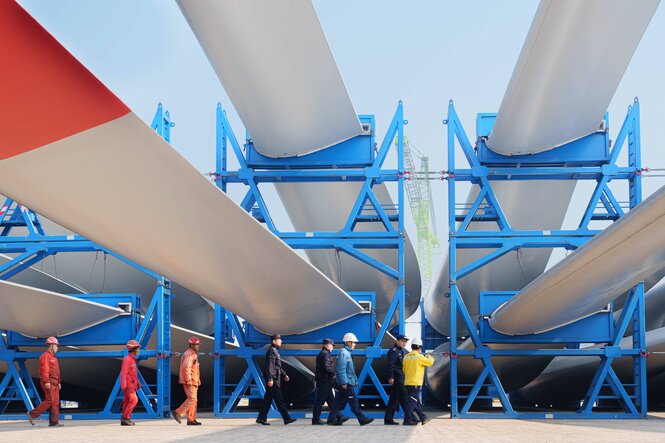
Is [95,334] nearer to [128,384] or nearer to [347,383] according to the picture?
[128,384]

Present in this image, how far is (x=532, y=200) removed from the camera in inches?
642

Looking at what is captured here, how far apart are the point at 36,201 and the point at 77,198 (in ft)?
0.99

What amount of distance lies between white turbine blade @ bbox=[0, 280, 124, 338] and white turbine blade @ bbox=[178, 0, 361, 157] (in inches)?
145

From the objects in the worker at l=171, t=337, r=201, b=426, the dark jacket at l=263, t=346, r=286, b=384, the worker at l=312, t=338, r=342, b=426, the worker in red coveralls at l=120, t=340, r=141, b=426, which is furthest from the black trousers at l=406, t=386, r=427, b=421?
the worker in red coveralls at l=120, t=340, r=141, b=426

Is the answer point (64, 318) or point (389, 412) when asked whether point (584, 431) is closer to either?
point (389, 412)

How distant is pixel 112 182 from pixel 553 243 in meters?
9.14

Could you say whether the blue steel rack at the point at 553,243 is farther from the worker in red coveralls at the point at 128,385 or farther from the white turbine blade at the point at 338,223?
the worker in red coveralls at the point at 128,385

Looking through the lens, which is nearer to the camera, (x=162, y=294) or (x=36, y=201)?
(x=36, y=201)

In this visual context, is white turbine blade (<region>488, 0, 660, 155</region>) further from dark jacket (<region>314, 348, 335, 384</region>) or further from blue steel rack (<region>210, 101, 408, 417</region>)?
dark jacket (<region>314, 348, 335, 384</region>)

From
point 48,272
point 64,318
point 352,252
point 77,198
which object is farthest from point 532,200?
point 77,198

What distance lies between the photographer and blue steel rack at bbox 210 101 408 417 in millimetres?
14227

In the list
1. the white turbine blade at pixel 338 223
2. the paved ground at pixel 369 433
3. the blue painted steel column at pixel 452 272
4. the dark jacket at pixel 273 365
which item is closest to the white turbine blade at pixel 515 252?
the white turbine blade at pixel 338 223

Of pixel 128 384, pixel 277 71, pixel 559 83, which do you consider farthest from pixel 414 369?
pixel 559 83

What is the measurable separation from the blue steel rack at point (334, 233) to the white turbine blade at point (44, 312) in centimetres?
196
